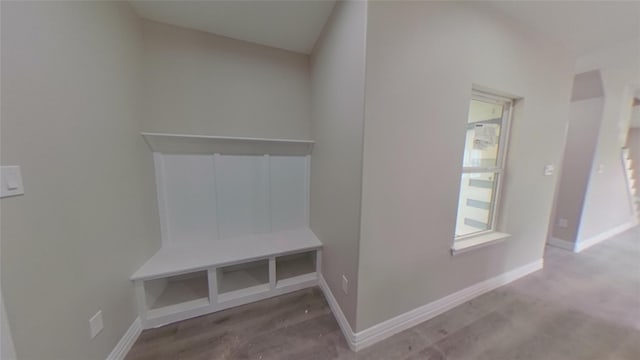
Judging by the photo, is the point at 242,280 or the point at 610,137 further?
the point at 610,137

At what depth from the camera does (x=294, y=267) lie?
223 cm

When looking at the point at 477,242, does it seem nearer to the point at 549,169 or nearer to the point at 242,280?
the point at 549,169

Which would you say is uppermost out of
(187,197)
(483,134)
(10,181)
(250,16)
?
(250,16)

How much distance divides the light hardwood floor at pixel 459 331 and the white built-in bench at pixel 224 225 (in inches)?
5.9

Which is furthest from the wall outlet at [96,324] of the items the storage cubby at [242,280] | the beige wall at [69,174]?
the storage cubby at [242,280]

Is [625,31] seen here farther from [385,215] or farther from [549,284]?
[385,215]

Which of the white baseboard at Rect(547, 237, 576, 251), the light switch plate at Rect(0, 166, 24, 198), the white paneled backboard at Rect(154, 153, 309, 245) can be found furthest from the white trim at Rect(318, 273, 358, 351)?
the white baseboard at Rect(547, 237, 576, 251)

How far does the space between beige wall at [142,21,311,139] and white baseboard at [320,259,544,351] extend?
→ 67.5 inches

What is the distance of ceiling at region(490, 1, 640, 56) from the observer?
1.44 meters

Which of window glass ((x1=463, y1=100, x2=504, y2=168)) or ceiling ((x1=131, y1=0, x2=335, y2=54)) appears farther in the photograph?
window glass ((x1=463, y1=100, x2=504, y2=168))

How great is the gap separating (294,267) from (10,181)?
1976 millimetres

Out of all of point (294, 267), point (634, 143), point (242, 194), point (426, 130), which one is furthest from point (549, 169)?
point (634, 143)

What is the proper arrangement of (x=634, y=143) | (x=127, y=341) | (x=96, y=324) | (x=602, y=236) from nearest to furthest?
(x=96, y=324) < (x=127, y=341) < (x=602, y=236) < (x=634, y=143)

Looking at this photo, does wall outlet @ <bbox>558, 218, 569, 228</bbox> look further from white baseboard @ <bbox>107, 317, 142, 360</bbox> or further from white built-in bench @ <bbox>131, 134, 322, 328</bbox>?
white baseboard @ <bbox>107, 317, 142, 360</bbox>
